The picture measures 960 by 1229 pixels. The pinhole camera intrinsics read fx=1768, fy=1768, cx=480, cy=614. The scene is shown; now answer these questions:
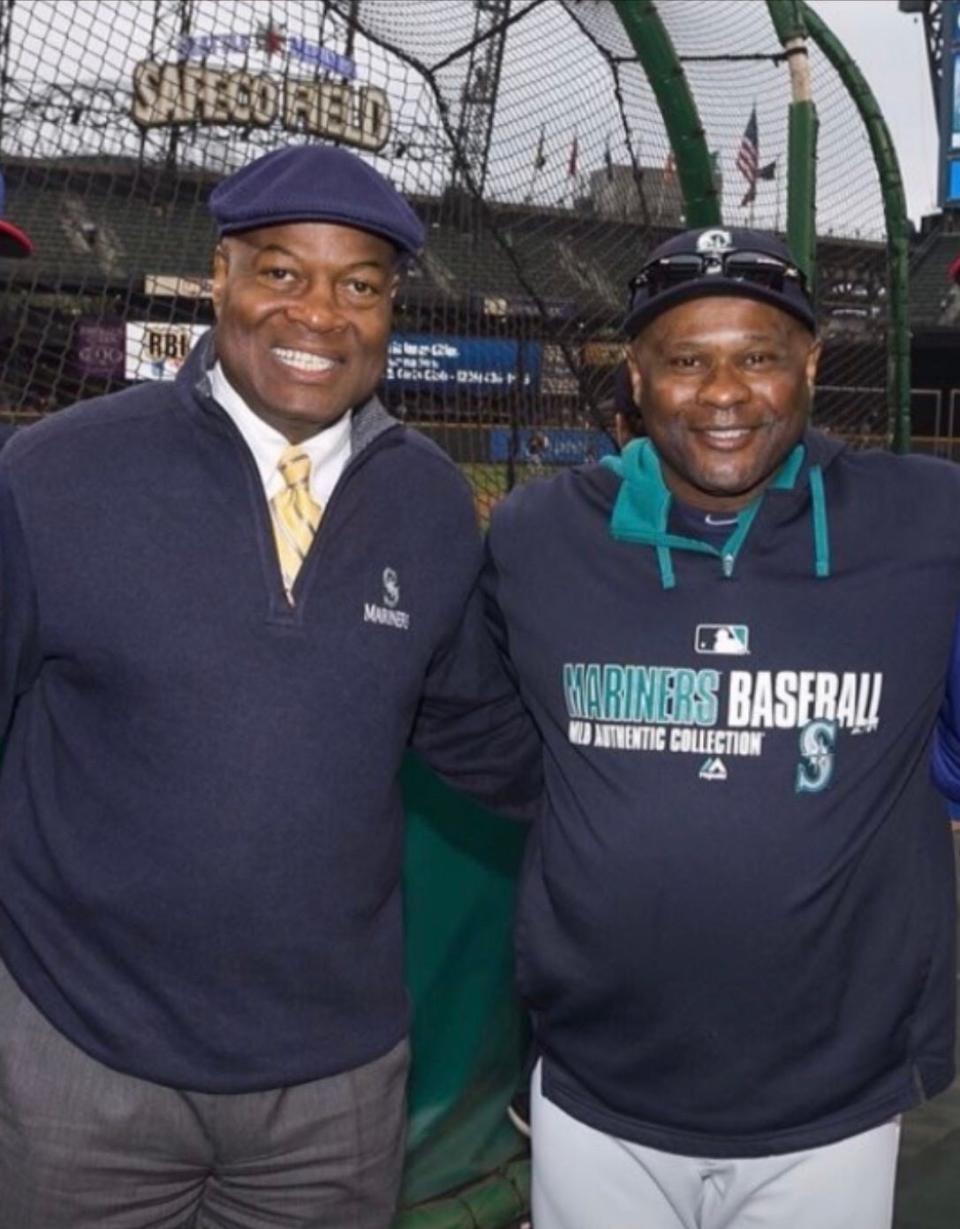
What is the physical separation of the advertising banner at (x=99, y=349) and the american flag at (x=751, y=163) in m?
2.36

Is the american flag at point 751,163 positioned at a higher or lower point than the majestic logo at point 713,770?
higher

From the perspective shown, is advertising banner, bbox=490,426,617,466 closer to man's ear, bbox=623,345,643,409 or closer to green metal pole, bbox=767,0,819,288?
green metal pole, bbox=767,0,819,288

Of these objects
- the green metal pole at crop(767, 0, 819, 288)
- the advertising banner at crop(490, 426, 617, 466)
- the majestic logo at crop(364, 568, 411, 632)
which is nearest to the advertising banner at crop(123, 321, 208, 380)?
the advertising banner at crop(490, 426, 617, 466)

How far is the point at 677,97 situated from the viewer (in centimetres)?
452

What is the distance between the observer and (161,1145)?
2148 millimetres

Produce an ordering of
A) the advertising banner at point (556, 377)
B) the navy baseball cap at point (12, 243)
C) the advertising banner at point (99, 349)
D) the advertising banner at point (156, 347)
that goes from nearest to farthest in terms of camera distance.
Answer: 1. the navy baseball cap at point (12, 243)
2. the advertising banner at point (156, 347)
3. the advertising banner at point (99, 349)
4. the advertising banner at point (556, 377)

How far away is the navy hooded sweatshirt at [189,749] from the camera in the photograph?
82.5 inches

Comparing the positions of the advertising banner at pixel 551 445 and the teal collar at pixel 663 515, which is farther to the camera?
the advertising banner at pixel 551 445

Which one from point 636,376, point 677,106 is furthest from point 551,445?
point 636,376

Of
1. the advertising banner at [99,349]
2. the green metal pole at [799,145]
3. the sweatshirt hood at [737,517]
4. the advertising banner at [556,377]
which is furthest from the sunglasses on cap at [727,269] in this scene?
the advertising banner at [556,377]

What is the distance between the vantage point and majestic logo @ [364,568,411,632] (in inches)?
87.4

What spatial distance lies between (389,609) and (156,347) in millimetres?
4033

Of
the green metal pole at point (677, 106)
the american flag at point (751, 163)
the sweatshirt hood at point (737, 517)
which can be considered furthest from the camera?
the american flag at point (751, 163)

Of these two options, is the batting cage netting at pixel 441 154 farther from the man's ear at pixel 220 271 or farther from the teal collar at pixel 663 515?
the teal collar at pixel 663 515
